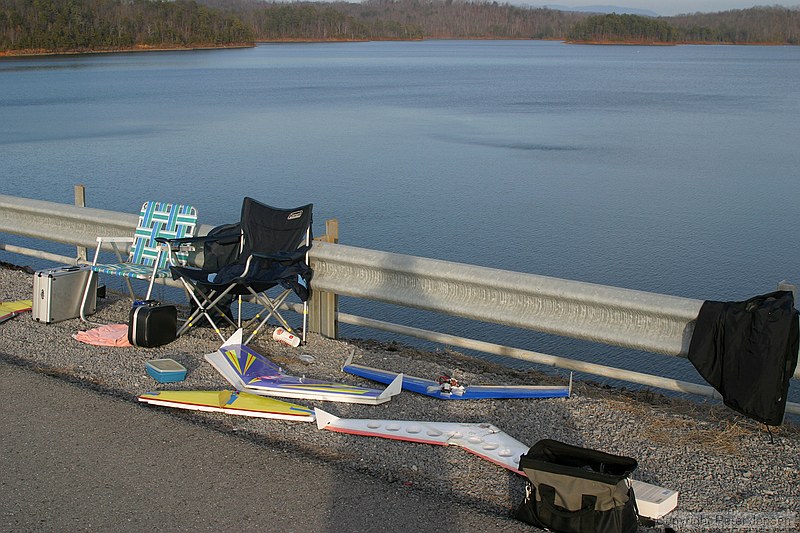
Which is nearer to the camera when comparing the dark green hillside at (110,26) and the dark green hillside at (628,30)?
the dark green hillside at (110,26)

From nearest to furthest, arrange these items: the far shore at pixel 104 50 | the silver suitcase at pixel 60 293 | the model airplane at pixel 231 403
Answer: the model airplane at pixel 231 403
the silver suitcase at pixel 60 293
the far shore at pixel 104 50

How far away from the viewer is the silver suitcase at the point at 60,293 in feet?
21.9

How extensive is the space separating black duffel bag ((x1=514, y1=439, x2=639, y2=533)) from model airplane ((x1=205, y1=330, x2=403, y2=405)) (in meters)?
1.48

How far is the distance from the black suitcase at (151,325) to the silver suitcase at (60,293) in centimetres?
81

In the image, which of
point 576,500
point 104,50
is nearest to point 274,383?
point 576,500

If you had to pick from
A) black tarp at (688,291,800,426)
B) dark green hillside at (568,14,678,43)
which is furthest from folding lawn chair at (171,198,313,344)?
dark green hillside at (568,14,678,43)

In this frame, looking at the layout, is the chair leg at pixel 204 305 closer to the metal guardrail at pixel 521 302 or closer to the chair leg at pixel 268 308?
the chair leg at pixel 268 308

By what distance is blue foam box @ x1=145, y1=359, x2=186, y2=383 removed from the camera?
215 inches

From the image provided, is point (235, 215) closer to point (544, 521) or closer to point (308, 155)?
point (308, 155)

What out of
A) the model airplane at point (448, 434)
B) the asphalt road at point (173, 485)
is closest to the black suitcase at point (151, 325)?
the asphalt road at point (173, 485)

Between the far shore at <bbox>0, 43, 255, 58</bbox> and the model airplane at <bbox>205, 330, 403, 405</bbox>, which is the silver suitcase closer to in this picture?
the model airplane at <bbox>205, 330, 403, 405</bbox>

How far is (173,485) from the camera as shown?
162 inches

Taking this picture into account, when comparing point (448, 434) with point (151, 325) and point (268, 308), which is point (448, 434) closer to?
point (268, 308)

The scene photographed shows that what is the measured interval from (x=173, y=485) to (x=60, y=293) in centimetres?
305
